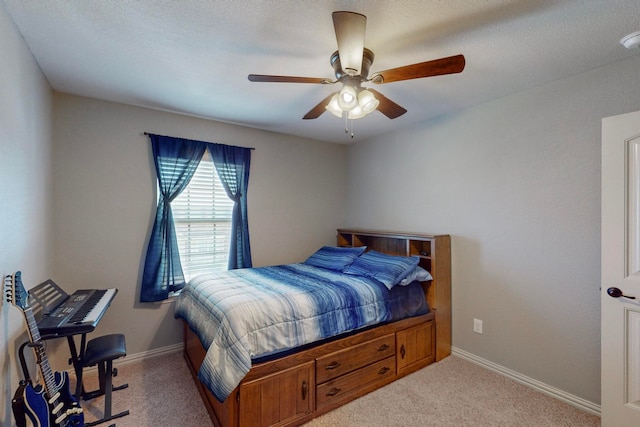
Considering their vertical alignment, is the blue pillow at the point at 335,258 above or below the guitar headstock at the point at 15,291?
below

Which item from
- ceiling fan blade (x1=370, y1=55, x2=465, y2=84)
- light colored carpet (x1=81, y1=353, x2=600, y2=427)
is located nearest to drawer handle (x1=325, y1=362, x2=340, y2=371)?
light colored carpet (x1=81, y1=353, x2=600, y2=427)

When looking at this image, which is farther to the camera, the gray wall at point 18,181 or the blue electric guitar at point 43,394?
the gray wall at point 18,181

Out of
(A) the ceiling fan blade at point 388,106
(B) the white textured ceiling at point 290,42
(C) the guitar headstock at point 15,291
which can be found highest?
(B) the white textured ceiling at point 290,42

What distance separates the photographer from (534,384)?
2.38 meters

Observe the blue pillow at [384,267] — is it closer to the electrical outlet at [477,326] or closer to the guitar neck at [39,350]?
the electrical outlet at [477,326]

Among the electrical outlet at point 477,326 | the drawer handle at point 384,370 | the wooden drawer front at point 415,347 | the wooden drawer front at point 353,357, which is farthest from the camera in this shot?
the electrical outlet at point 477,326

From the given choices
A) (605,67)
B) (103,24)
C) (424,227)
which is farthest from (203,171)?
(605,67)

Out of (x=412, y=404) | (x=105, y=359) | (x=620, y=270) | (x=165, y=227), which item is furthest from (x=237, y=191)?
(x=620, y=270)

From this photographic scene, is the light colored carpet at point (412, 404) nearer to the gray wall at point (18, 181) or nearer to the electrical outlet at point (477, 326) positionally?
the electrical outlet at point (477, 326)

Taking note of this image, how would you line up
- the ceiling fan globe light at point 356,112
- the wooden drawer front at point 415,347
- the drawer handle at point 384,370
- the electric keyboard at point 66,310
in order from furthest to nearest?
1. the wooden drawer front at point 415,347
2. the drawer handle at point 384,370
3. the ceiling fan globe light at point 356,112
4. the electric keyboard at point 66,310

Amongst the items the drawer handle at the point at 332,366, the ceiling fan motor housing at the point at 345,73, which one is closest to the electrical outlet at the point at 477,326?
the drawer handle at the point at 332,366

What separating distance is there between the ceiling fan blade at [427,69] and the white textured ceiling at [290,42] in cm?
26

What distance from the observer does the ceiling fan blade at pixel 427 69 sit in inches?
58.5

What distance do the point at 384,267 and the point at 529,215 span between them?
1268 millimetres
